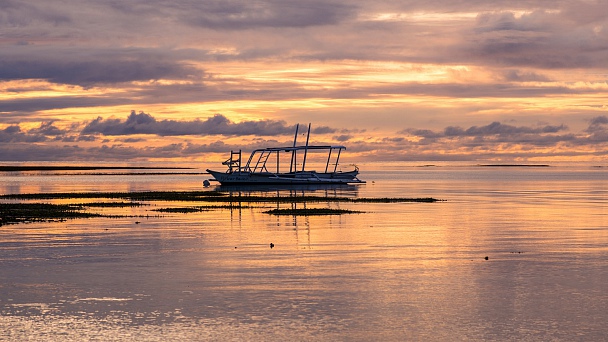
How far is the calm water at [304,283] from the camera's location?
18.4m

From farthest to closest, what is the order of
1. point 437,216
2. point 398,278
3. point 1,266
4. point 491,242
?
point 437,216 → point 491,242 → point 1,266 → point 398,278

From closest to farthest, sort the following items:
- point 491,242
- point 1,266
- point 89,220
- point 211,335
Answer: point 211,335 → point 1,266 → point 491,242 → point 89,220

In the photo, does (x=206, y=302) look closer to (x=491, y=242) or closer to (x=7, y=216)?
(x=491, y=242)

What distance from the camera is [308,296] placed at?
883 inches

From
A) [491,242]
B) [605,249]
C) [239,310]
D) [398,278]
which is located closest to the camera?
[239,310]

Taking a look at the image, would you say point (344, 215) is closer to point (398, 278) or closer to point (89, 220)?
point (89, 220)

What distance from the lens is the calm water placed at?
18422 millimetres

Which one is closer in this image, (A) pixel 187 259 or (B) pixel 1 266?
(B) pixel 1 266

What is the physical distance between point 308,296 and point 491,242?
56.9 ft

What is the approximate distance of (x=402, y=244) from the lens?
36094 millimetres

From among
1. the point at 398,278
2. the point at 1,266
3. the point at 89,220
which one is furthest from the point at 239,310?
the point at 89,220

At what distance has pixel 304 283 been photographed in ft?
80.8

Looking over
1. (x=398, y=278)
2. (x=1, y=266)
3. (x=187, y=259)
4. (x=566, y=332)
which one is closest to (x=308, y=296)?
(x=398, y=278)

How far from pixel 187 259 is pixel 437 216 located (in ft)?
91.8
